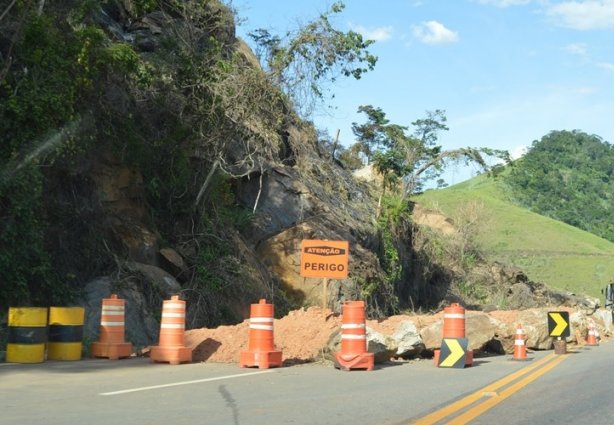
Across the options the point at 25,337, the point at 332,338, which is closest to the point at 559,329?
the point at 332,338

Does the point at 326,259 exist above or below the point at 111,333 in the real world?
above

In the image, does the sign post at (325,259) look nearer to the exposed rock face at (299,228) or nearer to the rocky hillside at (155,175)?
the rocky hillside at (155,175)

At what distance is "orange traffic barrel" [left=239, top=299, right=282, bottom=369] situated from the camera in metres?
13.2

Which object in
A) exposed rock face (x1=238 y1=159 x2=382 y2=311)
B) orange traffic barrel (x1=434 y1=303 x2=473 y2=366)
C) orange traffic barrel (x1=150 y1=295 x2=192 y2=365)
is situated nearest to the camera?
orange traffic barrel (x1=150 y1=295 x2=192 y2=365)

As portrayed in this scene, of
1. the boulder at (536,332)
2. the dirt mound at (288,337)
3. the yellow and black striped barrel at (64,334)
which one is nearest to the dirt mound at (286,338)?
the dirt mound at (288,337)

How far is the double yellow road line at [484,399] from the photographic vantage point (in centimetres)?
843

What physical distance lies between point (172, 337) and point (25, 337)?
2.49m

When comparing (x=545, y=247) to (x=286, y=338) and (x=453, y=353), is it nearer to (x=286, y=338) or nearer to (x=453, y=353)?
(x=286, y=338)

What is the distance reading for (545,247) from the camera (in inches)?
4193

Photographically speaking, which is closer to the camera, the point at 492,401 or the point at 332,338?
the point at 492,401

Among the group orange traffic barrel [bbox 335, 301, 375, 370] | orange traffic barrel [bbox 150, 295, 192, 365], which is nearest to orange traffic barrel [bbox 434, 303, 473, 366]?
orange traffic barrel [bbox 335, 301, 375, 370]

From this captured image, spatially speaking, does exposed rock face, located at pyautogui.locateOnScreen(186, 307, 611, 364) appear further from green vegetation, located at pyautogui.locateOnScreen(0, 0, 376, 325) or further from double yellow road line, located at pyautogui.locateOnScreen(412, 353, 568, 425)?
green vegetation, located at pyautogui.locateOnScreen(0, 0, 376, 325)

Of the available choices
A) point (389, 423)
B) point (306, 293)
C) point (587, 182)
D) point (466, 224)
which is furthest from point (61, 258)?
point (587, 182)

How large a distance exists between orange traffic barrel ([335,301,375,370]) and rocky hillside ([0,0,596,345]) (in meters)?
6.79
